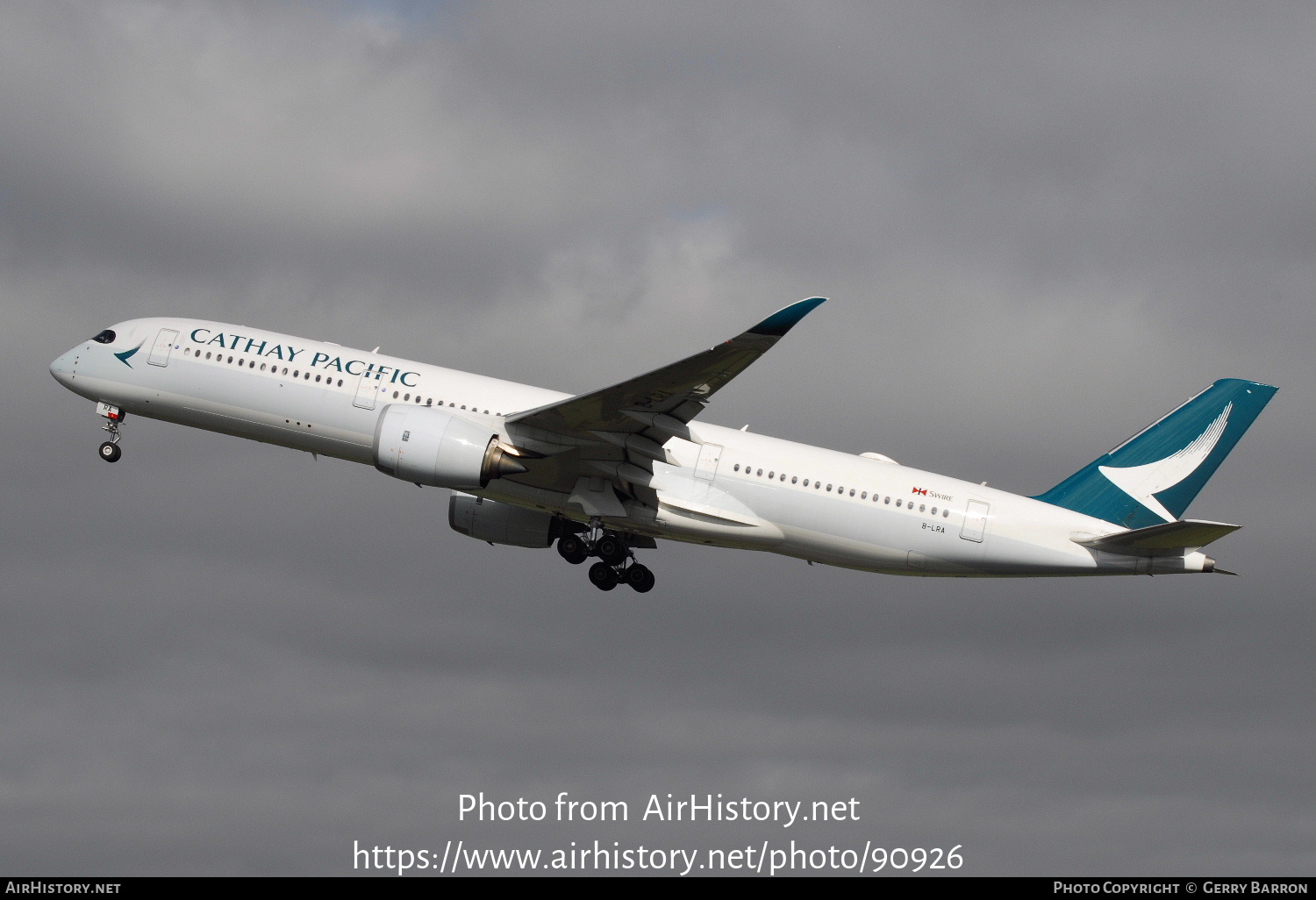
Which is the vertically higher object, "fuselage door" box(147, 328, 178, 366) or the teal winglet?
"fuselage door" box(147, 328, 178, 366)

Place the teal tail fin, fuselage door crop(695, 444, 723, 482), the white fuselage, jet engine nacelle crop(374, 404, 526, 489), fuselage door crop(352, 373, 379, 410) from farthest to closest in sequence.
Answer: the teal tail fin, fuselage door crop(352, 373, 379, 410), fuselage door crop(695, 444, 723, 482), the white fuselage, jet engine nacelle crop(374, 404, 526, 489)

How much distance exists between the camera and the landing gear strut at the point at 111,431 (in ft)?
134

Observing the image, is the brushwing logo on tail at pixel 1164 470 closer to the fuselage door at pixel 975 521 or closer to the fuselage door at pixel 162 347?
the fuselage door at pixel 975 521

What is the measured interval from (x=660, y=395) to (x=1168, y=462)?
53.5 ft

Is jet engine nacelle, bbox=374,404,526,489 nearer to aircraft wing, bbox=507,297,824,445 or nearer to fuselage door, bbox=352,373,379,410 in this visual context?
aircraft wing, bbox=507,297,824,445

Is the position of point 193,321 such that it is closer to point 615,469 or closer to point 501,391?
point 501,391

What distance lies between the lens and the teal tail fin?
39531mm

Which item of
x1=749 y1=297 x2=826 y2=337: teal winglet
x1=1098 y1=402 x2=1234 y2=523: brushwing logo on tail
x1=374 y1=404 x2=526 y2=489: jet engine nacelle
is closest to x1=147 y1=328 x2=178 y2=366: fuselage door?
x1=374 y1=404 x2=526 y2=489: jet engine nacelle

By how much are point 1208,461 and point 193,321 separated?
30.5 m

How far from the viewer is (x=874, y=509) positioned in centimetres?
3716

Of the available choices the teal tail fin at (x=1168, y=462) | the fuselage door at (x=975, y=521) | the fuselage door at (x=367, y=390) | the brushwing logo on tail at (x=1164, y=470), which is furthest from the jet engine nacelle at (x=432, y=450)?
the brushwing logo on tail at (x=1164, y=470)

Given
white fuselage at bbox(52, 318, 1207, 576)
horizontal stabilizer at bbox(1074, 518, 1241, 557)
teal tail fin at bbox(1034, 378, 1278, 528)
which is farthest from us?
teal tail fin at bbox(1034, 378, 1278, 528)

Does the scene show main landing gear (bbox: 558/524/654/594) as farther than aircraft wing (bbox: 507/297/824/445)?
Yes

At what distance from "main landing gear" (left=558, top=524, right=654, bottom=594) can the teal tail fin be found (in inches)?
474
